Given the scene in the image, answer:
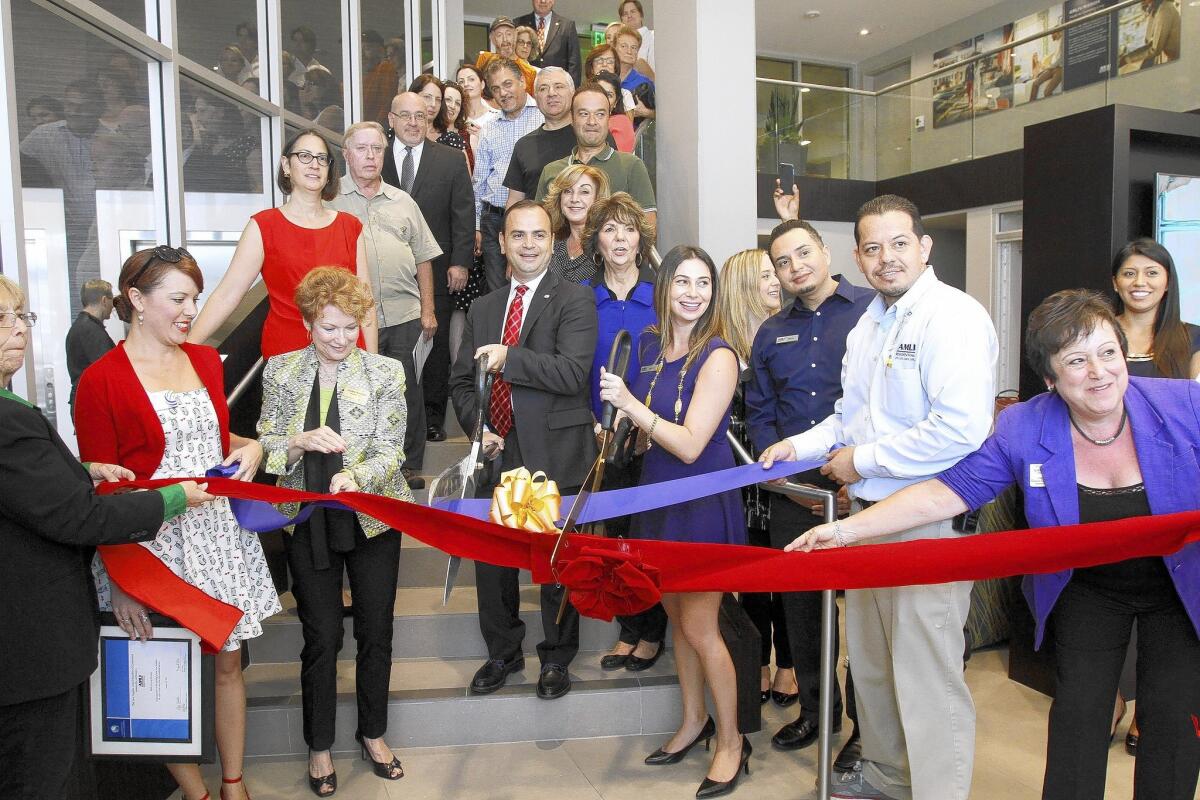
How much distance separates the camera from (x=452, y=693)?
3.57 m

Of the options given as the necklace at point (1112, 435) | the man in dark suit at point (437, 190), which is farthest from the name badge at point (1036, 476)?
the man in dark suit at point (437, 190)

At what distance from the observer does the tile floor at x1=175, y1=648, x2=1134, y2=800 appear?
319 centimetres

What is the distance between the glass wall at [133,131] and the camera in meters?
3.48

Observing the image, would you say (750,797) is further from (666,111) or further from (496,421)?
(666,111)

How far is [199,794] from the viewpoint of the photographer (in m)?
2.88

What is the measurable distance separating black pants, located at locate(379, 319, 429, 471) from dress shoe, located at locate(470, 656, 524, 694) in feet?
4.22

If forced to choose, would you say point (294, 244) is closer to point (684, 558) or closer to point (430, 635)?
point (430, 635)

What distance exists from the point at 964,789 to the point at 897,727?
0.28 m

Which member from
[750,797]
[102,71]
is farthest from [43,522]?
[102,71]

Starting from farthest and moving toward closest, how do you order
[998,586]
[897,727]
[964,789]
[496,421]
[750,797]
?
[998,586]
[496,421]
[750,797]
[897,727]
[964,789]

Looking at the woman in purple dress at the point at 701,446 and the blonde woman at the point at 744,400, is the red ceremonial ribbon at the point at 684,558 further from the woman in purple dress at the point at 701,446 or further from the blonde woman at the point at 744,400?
the blonde woman at the point at 744,400

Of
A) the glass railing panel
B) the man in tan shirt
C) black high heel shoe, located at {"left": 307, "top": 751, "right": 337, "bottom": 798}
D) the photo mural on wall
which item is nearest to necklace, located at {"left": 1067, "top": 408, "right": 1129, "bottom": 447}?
black high heel shoe, located at {"left": 307, "top": 751, "right": 337, "bottom": 798}

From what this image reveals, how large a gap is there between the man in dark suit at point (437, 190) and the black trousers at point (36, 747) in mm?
3246

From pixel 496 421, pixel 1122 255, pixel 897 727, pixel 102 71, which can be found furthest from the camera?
pixel 102 71
